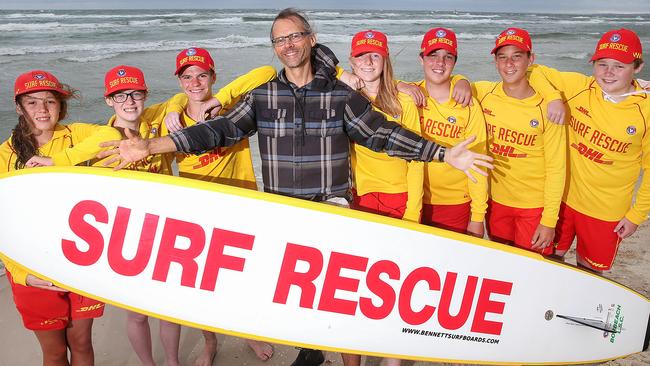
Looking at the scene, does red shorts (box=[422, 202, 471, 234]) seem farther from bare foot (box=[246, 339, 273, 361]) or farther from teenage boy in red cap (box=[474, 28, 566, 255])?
bare foot (box=[246, 339, 273, 361])

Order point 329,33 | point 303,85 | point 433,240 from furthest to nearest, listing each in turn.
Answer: point 329,33, point 433,240, point 303,85

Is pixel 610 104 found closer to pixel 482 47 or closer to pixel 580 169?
pixel 580 169

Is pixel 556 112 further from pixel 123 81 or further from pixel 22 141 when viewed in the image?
pixel 22 141

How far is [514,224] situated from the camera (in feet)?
9.59

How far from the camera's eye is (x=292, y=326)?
2.32 metres

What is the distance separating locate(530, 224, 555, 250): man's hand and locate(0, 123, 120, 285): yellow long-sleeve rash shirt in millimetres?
2358

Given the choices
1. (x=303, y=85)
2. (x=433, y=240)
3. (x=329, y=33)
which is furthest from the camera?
(x=329, y=33)

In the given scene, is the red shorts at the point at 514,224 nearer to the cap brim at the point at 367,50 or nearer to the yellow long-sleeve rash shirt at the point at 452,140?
the yellow long-sleeve rash shirt at the point at 452,140

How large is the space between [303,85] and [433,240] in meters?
1.03

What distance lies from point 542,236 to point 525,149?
53 cm

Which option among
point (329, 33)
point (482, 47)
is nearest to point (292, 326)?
point (482, 47)

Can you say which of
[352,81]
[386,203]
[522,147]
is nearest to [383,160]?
[386,203]

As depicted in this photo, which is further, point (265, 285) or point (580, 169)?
point (580, 169)

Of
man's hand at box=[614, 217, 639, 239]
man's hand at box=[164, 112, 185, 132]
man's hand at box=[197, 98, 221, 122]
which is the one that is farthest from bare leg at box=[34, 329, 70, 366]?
man's hand at box=[614, 217, 639, 239]
